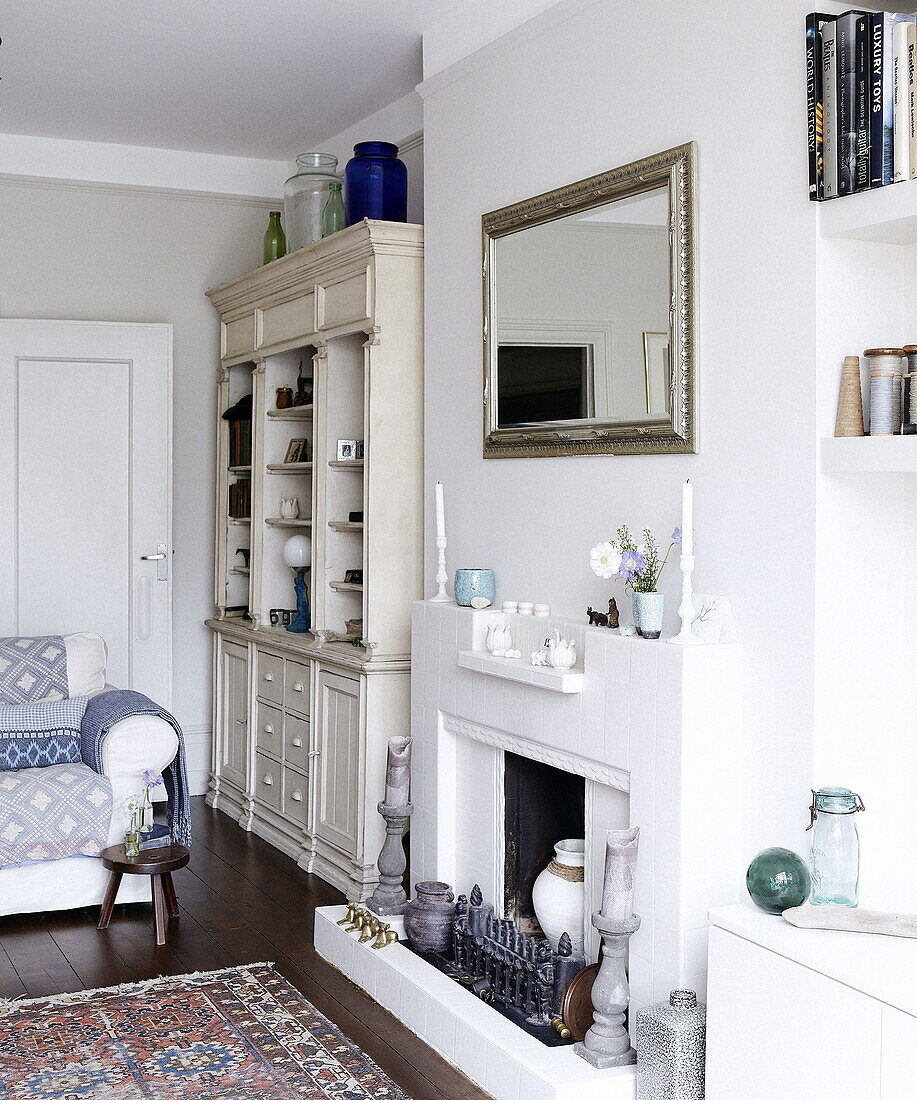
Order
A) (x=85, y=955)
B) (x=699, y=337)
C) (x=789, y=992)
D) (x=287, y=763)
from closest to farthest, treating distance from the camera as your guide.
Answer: (x=789, y=992) < (x=699, y=337) < (x=85, y=955) < (x=287, y=763)

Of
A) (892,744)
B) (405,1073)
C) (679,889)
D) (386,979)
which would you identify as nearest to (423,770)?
(386,979)

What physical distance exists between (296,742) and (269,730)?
12.7 inches

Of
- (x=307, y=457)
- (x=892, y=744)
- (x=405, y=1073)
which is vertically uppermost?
(x=307, y=457)

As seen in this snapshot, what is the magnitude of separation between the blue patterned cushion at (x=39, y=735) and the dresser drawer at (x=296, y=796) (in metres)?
0.85

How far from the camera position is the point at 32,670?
4.58 m

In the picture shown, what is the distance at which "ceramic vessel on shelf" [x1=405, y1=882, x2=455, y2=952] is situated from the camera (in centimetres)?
347

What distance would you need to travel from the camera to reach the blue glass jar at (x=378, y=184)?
4426 millimetres

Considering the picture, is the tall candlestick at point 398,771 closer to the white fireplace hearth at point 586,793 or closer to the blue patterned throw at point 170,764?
the white fireplace hearth at point 586,793

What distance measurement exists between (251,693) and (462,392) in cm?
199

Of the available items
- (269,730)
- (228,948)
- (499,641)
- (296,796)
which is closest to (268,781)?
(269,730)

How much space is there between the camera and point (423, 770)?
3.86 meters

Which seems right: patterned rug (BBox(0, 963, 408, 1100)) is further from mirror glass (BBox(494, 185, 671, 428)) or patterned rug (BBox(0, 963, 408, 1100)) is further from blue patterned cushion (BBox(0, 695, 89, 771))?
mirror glass (BBox(494, 185, 671, 428))

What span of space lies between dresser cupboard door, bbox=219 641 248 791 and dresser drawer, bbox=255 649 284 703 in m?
0.16

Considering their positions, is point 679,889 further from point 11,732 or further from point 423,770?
point 11,732
